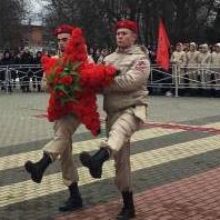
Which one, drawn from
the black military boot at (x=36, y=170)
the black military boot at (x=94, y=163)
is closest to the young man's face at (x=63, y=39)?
the black military boot at (x=36, y=170)

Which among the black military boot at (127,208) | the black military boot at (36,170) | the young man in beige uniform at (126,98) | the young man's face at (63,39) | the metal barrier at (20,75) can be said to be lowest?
the metal barrier at (20,75)

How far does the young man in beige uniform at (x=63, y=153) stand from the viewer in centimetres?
572

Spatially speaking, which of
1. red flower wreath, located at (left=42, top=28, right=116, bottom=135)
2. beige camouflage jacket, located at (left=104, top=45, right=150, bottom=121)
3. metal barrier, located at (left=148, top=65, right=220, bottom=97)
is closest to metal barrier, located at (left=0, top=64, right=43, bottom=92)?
metal barrier, located at (left=148, top=65, right=220, bottom=97)

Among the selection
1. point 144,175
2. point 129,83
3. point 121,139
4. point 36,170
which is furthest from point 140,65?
point 144,175

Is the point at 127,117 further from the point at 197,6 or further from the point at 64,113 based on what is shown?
the point at 197,6

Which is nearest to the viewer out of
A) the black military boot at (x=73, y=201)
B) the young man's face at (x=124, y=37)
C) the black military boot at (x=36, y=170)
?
the black military boot at (x=36, y=170)

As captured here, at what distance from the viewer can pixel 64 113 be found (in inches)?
236

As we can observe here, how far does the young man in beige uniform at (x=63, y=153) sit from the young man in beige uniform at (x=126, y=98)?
0.40 meters

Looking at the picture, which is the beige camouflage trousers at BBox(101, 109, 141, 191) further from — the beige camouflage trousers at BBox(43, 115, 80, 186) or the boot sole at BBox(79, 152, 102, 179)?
the beige camouflage trousers at BBox(43, 115, 80, 186)

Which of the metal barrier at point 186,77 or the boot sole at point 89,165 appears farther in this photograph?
the metal barrier at point 186,77

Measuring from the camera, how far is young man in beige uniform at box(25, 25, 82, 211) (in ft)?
18.8

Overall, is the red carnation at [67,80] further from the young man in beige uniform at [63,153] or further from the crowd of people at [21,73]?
the crowd of people at [21,73]

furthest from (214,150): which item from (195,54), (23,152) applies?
(195,54)

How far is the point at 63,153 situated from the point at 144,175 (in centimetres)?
212
